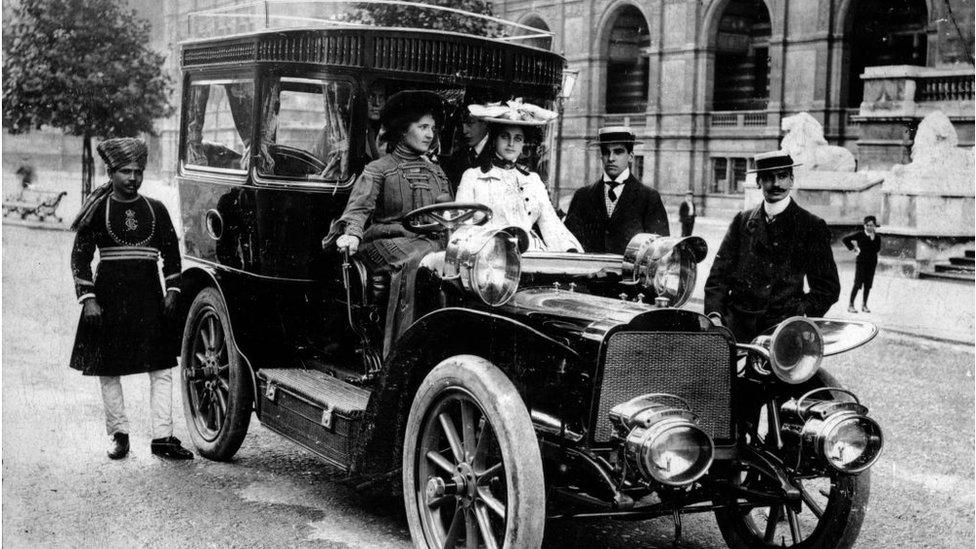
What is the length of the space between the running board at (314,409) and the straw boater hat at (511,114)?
4.86 feet

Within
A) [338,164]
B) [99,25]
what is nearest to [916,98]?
[99,25]

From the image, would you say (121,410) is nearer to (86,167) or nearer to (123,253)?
(123,253)

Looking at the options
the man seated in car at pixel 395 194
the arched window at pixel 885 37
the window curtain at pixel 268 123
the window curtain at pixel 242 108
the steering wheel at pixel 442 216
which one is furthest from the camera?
the arched window at pixel 885 37

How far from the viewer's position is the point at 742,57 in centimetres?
3347

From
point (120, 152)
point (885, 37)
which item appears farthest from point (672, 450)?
point (885, 37)

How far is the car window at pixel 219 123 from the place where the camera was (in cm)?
585

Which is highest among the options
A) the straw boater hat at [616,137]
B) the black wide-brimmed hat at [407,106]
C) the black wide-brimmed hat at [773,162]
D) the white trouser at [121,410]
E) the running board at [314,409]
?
the black wide-brimmed hat at [407,106]

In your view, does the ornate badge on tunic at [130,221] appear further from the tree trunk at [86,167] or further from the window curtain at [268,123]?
the tree trunk at [86,167]

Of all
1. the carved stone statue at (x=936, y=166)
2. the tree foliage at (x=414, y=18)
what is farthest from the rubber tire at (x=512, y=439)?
the carved stone statue at (x=936, y=166)

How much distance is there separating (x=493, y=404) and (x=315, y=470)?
2.50m

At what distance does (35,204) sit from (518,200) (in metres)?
19.7

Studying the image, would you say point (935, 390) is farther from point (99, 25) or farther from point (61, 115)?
point (61, 115)

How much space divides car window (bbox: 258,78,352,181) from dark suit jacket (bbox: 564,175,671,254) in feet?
5.14

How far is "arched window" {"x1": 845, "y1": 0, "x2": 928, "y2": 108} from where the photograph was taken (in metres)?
29.7
